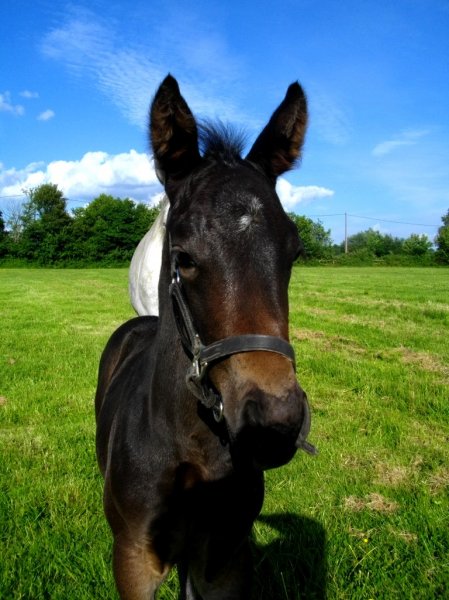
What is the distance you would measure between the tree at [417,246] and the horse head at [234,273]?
2609 inches

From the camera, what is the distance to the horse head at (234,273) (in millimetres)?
1566

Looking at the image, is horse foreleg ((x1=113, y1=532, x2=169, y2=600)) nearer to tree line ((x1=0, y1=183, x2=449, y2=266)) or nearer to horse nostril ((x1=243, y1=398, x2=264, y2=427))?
horse nostril ((x1=243, y1=398, x2=264, y2=427))

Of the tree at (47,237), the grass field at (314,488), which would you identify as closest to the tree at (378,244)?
the tree at (47,237)

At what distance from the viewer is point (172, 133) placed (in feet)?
7.03

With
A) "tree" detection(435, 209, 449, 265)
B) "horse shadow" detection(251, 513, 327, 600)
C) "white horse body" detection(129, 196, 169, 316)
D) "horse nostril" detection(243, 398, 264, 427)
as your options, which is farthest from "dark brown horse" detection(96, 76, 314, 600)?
"tree" detection(435, 209, 449, 265)

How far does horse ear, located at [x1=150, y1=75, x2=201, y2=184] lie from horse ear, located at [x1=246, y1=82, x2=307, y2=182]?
313mm

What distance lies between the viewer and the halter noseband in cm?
163

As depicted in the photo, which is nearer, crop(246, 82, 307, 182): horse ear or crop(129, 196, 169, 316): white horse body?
crop(246, 82, 307, 182): horse ear

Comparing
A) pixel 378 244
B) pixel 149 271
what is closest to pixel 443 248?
pixel 378 244

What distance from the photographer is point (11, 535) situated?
11.3 ft

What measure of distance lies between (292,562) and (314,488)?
0.96 meters

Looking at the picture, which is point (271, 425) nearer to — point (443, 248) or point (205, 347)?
point (205, 347)

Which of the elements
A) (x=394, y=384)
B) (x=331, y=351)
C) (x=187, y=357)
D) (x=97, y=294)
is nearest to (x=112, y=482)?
(x=187, y=357)

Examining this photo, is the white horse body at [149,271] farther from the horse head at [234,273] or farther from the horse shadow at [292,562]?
the horse head at [234,273]
